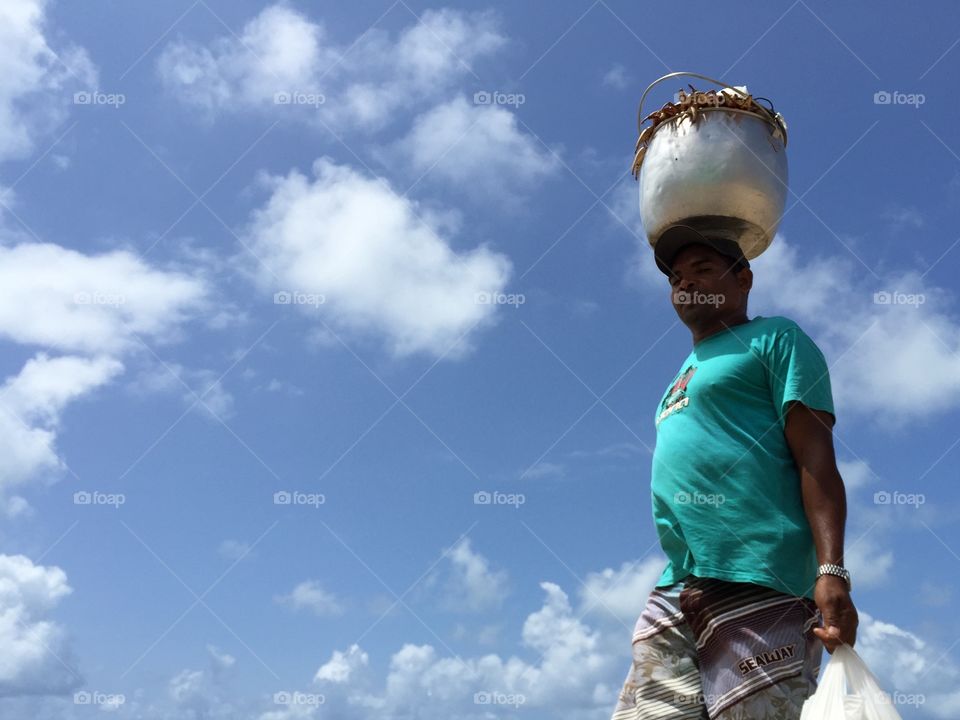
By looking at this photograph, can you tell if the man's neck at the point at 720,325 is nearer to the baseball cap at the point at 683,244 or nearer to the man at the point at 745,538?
the man at the point at 745,538

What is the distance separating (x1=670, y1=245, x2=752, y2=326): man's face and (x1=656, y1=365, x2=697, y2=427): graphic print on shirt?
0.21m

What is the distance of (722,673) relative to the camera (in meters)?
3.09

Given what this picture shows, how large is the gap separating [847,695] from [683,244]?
1.69 metres

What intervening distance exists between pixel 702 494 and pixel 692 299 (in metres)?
0.75

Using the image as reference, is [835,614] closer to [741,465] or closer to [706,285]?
[741,465]

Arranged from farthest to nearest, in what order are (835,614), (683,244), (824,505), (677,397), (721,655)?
(683,244) → (677,397) → (721,655) → (824,505) → (835,614)

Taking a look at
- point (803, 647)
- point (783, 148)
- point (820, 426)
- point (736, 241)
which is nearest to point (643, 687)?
point (803, 647)

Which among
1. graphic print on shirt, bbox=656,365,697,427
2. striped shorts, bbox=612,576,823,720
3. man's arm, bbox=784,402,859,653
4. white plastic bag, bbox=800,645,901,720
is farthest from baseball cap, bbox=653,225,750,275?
white plastic bag, bbox=800,645,901,720

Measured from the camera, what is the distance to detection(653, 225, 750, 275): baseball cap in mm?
3639

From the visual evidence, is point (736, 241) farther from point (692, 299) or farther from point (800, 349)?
point (800, 349)

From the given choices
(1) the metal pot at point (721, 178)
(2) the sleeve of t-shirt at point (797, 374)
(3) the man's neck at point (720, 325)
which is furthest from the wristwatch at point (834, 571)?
(1) the metal pot at point (721, 178)

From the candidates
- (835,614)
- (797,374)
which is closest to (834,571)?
(835,614)

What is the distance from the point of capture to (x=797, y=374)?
10.4 ft

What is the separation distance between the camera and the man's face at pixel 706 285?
3.58m
